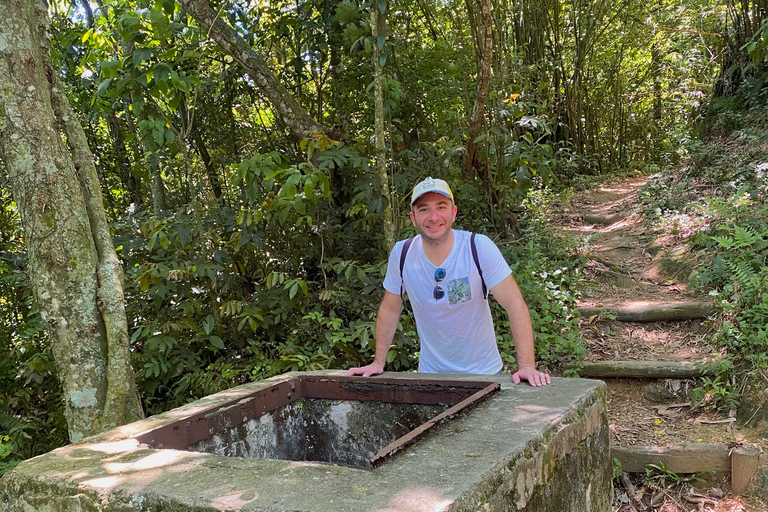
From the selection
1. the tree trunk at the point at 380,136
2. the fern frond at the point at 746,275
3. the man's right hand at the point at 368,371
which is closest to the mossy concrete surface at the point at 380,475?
the man's right hand at the point at 368,371

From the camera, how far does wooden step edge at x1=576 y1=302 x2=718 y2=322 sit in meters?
4.98

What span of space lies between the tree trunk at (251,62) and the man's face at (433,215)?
1.95m

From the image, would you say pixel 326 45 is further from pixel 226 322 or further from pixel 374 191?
pixel 226 322

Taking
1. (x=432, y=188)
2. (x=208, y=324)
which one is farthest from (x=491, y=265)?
(x=208, y=324)

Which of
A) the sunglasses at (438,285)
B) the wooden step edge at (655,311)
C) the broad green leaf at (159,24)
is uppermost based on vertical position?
the broad green leaf at (159,24)

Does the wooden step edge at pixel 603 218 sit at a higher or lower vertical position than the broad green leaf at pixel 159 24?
lower

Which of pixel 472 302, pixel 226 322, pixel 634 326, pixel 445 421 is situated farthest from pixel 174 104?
pixel 634 326

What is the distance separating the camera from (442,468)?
67.6 inches

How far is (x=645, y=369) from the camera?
4.43 meters

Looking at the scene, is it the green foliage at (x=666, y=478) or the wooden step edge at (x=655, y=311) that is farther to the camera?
the wooden step edge at (x=655, y=311)

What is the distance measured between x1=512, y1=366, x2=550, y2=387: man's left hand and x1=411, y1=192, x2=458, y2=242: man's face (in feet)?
2.56

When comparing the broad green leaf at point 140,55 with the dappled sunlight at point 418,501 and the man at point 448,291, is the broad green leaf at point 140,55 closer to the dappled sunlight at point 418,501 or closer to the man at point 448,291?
the man at point 448,291

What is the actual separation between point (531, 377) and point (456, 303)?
1.73 feet

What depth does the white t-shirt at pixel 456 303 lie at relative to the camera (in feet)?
9.59
